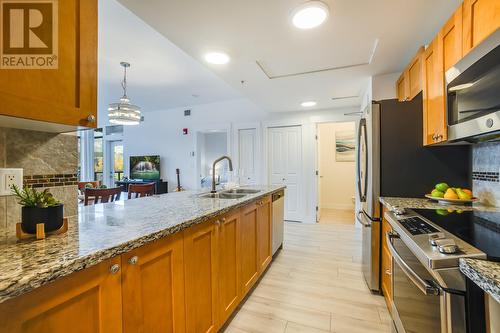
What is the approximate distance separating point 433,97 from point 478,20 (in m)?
0.60

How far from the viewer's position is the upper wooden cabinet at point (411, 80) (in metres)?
2.05

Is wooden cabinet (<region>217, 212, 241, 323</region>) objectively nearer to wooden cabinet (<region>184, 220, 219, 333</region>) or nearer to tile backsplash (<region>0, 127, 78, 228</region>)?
wooden cabinet (<region>184, 220, 219, 333</region>)

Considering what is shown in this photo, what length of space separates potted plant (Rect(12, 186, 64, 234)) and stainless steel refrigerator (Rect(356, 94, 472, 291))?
7.17 feet

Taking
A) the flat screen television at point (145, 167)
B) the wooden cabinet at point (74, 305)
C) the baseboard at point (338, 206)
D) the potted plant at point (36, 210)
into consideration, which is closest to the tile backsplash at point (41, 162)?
the potted plant at point (36, 210)

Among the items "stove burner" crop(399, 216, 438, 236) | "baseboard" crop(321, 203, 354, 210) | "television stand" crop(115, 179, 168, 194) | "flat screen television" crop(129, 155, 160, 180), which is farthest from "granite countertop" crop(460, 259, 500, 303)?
"flat screen television" crop(129, 155, 160, 180)

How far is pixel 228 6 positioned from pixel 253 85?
5.32 feet

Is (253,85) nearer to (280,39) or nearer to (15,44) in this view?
(280,39)

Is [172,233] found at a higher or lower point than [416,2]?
lower

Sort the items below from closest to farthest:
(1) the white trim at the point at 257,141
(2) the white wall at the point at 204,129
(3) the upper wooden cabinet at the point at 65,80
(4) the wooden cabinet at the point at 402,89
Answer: (3) the upper wooden cabinet at the point at 65,80 → (4) the wooden cabinet at the point at 402,89 → (2) the white wall at the point at 204,129 → (1) the white trim at the point at 257,141

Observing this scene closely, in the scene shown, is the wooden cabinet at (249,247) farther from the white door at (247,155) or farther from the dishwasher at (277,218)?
the white door at (247,155)

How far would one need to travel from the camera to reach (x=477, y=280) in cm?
67

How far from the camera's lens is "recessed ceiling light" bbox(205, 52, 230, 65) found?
2.28 meters

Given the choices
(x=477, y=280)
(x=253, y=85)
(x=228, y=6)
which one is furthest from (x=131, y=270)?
(x=253, y=85)

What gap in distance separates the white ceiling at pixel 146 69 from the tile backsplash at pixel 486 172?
10.4 ft
